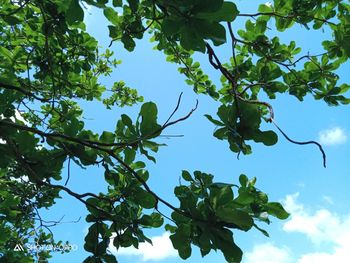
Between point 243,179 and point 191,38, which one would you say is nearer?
point 191,38

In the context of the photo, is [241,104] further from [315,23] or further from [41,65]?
[41,65]

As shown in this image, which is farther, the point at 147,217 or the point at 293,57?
the point at 293,57

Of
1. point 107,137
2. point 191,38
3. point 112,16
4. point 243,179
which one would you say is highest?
point 112,16

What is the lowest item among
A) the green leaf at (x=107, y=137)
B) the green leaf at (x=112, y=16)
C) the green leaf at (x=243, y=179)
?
the green leaf at (x=243, y=179)

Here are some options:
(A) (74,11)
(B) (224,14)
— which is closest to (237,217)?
(B) (224,14)

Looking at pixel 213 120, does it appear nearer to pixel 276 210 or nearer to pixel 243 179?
pixel 243 179

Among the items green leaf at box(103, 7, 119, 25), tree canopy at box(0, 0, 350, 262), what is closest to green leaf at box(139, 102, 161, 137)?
tree canopy at box(0, 0, 350, 262)

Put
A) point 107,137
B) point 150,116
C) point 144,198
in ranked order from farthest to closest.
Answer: point 107,137, point 144,198, point 150,116

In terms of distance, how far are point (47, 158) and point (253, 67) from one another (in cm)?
198

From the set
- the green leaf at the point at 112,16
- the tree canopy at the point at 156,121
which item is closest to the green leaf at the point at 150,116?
the tree canopy at the point at 156,121

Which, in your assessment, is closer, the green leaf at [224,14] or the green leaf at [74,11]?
the green leaf at [224,14]

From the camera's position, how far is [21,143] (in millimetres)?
2092

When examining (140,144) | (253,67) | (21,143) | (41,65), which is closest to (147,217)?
(140,144)

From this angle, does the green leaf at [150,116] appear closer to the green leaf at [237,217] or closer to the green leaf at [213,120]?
the green leaf at [213,120]
